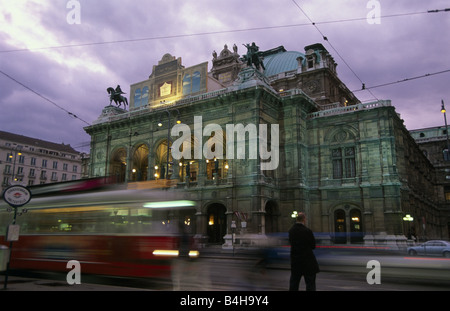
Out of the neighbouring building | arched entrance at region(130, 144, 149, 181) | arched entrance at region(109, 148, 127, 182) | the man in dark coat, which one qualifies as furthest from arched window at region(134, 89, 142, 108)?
the man in dark coat

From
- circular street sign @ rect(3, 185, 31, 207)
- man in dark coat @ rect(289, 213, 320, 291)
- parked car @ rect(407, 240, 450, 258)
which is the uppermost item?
circular street sign @ rect(3, 185, 31, 207)

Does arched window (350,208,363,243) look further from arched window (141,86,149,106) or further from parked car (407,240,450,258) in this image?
arched window (141,86,149,106)

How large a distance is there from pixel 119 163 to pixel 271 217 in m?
22.3

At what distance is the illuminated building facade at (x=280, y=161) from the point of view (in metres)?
34.2

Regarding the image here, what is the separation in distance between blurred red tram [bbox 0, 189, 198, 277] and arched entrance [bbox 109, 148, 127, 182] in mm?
32211

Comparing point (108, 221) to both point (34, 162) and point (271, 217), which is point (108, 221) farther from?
point (34, 162)

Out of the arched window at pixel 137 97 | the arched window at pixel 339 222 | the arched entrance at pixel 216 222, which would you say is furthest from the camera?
the arched window at pixel 137 97

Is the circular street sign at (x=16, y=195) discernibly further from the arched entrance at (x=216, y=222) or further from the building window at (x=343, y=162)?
the building window at (x=343, y=162)

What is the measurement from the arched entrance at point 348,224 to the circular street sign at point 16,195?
1184 inches

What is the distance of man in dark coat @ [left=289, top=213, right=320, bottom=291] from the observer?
761cm

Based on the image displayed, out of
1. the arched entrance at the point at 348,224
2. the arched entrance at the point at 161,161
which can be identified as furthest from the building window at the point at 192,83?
the arched entrance at the point at 348,224

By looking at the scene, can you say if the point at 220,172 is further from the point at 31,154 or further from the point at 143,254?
the point at 31,154
